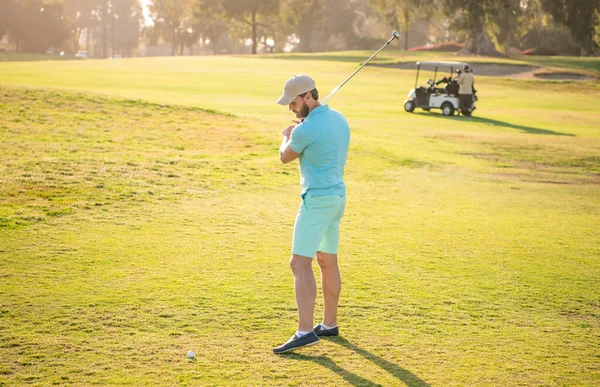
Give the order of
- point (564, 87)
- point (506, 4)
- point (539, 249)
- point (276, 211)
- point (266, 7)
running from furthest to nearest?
point (266, 7)
point (506, 4)
point (564, 87)
point (276, 211)
point (539, 249)

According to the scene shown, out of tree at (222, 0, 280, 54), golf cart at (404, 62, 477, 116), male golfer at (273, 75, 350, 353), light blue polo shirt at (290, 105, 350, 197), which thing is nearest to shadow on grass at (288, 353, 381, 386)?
male golfer at (273, 75, 350, 353)

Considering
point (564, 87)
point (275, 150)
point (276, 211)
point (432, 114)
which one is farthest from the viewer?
point (564, 87)

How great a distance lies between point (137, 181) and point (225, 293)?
7.34m

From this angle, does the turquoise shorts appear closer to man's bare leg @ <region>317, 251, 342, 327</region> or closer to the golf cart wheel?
man's bare leg @ <region>317, 251, 342, 327</region>

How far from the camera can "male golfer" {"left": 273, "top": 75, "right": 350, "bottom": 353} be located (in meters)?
6.55

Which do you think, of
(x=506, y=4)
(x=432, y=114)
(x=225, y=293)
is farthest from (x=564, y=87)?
(x=225, y=293)

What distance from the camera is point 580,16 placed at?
6638 cm

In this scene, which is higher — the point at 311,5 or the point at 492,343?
the point at 311,5

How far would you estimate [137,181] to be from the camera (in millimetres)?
15102

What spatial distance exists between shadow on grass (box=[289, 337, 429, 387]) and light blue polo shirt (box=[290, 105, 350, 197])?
135 cm

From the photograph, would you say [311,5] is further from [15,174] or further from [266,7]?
[15,174]

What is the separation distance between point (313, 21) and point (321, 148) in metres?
111

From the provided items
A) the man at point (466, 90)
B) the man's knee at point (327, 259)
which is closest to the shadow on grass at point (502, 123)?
the man at point (466, 90)

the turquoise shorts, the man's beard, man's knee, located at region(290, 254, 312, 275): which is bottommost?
man's knee, located at region(290, 254, 312, 275)
